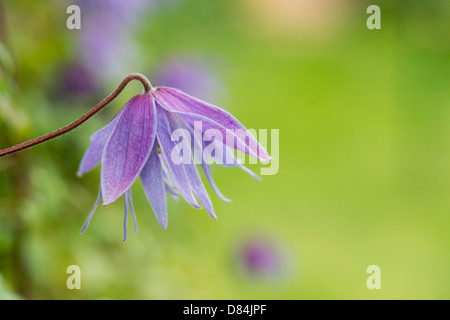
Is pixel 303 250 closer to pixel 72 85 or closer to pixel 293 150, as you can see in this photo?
pixel 293 150

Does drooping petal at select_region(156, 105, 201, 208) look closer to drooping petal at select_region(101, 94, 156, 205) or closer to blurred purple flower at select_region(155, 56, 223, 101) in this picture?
drooping petal at select_region(101, 94, 156, 205)

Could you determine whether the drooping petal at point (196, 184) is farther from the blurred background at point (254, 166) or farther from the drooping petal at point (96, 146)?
the blurred background at point (254, 166)

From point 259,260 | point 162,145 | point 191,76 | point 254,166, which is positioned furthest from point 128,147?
point 254,166

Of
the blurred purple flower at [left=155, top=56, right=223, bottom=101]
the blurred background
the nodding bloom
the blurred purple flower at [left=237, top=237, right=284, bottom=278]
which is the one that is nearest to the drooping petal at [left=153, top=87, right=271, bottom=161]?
the nodding bloom

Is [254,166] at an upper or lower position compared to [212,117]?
lower

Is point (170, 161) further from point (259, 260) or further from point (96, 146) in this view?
point (259, 260)

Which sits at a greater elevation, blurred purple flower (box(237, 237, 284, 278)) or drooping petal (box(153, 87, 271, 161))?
drooping petal (box(153, 87, 271, 161))
